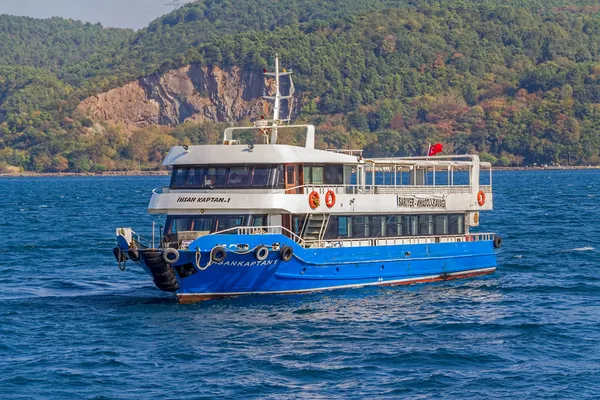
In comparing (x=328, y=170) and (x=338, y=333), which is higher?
(x=328, y=170)

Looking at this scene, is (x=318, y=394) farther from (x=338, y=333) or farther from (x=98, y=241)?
(x=98, y=241)

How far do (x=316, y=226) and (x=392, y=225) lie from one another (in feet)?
12.2

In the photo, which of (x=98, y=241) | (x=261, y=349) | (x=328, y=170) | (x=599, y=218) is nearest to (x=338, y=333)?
(x=261, y=349)

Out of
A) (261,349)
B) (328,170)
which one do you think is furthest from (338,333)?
(328,170)

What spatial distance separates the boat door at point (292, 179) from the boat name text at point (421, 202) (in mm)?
4696

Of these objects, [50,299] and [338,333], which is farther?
[50,299]

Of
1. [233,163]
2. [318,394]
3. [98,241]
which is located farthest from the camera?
[98,241]

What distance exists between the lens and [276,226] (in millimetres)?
A: 33594

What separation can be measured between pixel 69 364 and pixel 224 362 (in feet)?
12.7

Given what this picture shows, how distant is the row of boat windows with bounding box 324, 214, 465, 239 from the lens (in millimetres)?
36938

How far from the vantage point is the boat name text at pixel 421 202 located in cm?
3881

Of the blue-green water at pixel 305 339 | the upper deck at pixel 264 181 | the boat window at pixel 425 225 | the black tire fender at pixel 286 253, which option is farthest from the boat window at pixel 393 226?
the black tire fender at pixel 286 253

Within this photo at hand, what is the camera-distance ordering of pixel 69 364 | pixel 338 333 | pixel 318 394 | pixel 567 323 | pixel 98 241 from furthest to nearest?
pixel 98 241 < pixel 567 323 < pixel 338 333 < pixel 69 364 < pixel 318 394

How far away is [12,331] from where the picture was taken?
30.8 metres
